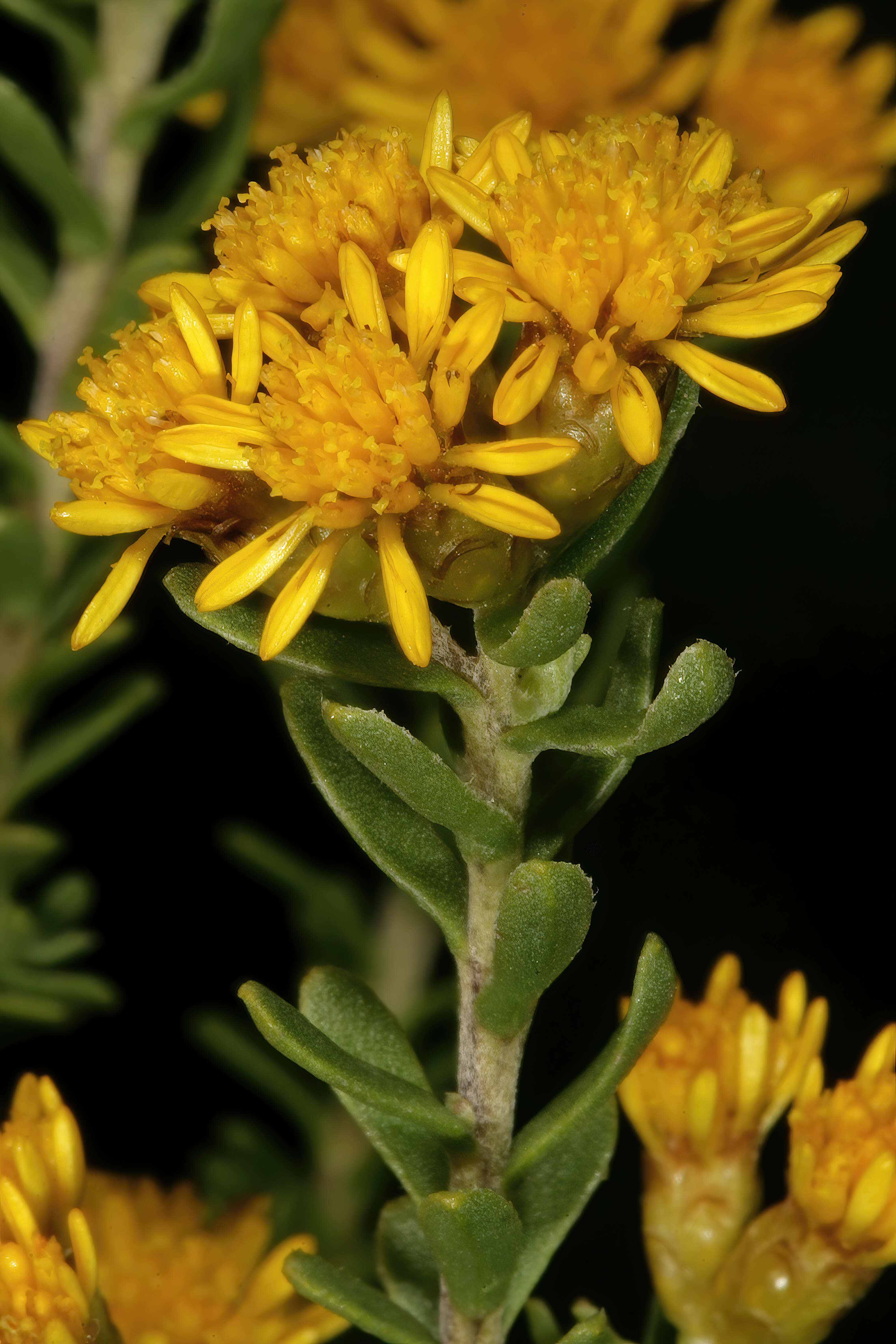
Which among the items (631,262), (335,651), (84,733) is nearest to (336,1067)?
(335,651)

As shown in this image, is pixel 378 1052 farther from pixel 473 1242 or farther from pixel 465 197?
pixel 465 197

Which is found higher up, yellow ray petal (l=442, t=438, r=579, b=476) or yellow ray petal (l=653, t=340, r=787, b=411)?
yellow ray petal (l=653, t=340, r=787, b=411)

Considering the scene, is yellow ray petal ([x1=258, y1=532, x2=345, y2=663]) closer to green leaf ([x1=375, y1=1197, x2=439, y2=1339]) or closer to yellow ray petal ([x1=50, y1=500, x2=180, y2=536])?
yellow ray petal ([x1=50, y1=500, x2=180, y2=536])

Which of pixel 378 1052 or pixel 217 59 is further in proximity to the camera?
pixel 217 59

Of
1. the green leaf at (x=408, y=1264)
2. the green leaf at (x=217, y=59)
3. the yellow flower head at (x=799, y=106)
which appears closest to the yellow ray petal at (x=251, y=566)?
the green leaf at (x=408, y=1264)

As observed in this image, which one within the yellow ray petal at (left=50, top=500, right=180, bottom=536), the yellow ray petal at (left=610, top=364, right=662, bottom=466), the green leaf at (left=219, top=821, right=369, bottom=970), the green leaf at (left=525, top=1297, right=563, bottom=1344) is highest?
the yellow ray petal at (left=610, top=364, right=662, bottom=466)

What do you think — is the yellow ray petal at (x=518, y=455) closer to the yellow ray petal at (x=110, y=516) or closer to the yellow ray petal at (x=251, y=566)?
the yellow ray petal at (x=251, y=566)

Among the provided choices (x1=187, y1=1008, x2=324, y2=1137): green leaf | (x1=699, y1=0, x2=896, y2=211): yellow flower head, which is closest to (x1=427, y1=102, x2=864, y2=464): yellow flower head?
(x1=699, y1=0, x2=896, y2=211): yellow flower head

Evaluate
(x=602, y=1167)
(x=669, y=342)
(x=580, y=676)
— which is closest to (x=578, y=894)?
(x=602, y=1167)
